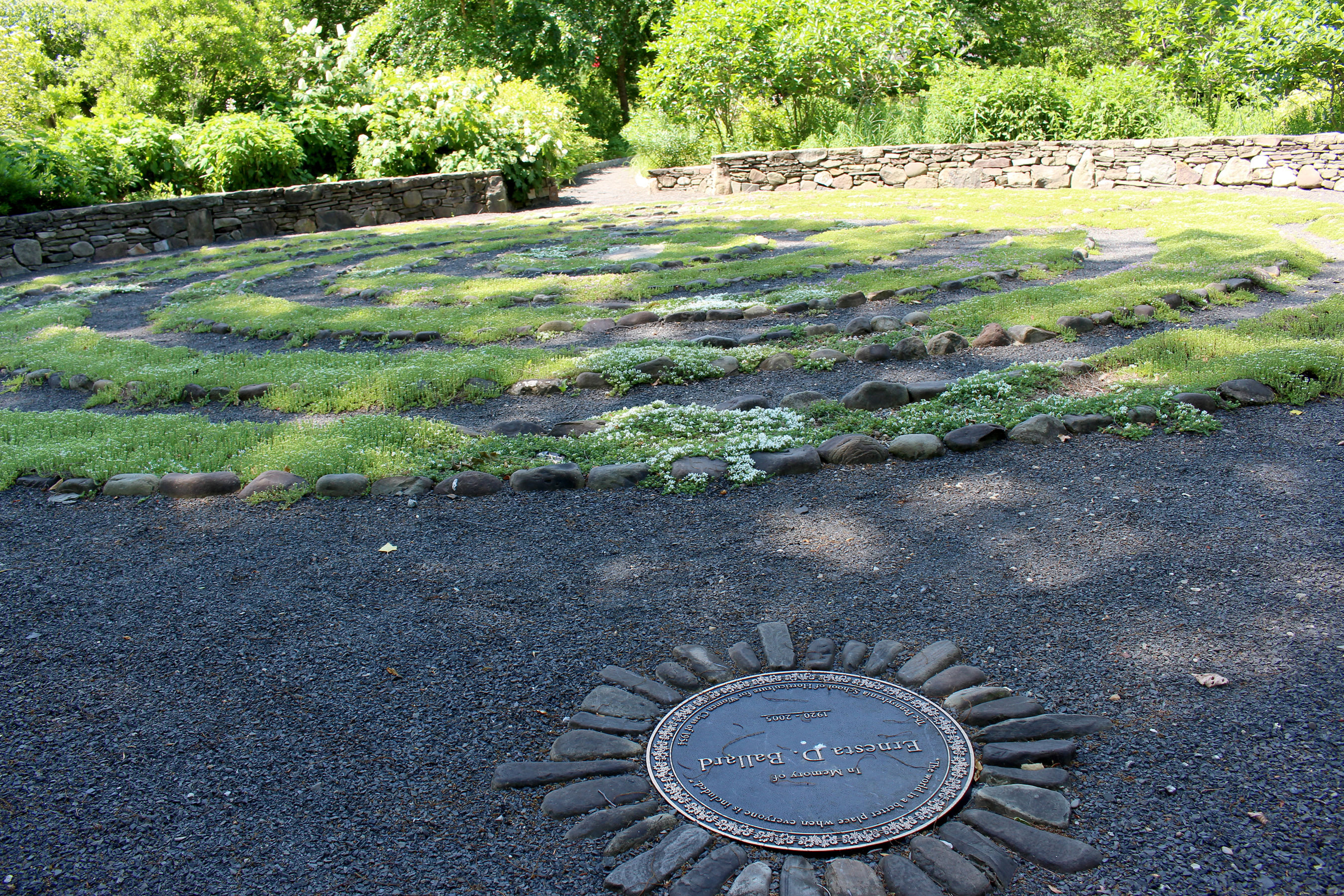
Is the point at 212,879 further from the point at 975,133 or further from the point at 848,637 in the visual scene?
the point at 975,133

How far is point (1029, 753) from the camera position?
2.25 meters

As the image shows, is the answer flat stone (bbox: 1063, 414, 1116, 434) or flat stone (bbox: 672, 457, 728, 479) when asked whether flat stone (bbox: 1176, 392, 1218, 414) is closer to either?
flat stone (bbox: 1063, 414, 1116, 434)

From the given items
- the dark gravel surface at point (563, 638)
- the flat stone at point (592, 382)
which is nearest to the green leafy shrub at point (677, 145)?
the flat stone at point (592, 382)

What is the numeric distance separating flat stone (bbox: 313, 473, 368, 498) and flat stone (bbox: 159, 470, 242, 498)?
421 mm

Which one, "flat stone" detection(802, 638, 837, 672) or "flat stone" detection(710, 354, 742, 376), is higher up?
"flat stone" detection(710, 354, 742, 376)

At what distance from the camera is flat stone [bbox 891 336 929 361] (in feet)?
18.2

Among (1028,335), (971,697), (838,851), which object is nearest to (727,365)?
(1028,335)

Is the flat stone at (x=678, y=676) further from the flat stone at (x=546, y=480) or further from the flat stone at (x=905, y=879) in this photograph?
the flat stone at (x=546, y=480)

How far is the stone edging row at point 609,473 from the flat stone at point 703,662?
1.29 m

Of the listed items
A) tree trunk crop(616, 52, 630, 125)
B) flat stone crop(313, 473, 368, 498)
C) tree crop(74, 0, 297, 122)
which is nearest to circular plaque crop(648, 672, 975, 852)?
flat stone crop(313, 473, 368, 498)

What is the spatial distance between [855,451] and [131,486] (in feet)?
10.9

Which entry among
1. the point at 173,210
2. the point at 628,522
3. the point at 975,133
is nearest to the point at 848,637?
the point at 628,522

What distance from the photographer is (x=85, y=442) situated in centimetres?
463

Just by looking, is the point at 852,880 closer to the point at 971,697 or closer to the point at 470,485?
the point at 971,697
